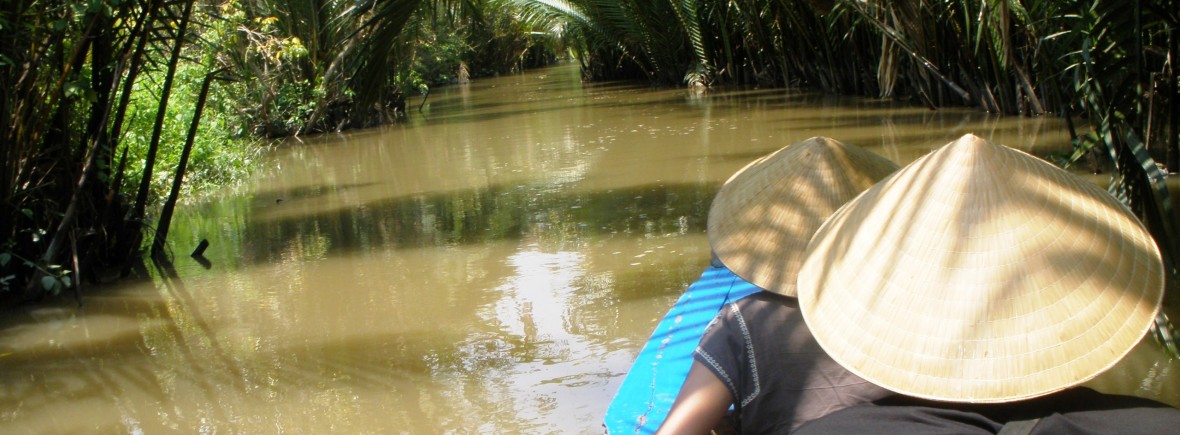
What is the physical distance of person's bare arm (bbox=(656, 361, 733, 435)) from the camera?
212cm

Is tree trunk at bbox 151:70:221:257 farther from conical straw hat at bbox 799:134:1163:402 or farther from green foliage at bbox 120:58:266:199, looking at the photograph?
conical straw hat at bbox 799:134:1163:402

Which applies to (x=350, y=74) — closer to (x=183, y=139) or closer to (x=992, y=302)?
(x=183, y=139)

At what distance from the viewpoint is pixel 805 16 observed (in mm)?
15586

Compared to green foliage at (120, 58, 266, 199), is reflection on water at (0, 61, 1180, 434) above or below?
below

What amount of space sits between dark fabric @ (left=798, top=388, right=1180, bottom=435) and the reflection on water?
1.89 meters

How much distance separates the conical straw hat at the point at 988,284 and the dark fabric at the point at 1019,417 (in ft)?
0.13

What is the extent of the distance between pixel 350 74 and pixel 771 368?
8.84 m

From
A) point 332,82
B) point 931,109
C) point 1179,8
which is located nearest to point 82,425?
point 1179,8

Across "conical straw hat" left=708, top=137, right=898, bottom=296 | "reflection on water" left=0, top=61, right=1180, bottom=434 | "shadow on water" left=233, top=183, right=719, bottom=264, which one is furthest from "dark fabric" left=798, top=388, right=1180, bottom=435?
"shadow on water" left=233, top=183, right=719, bottom=264

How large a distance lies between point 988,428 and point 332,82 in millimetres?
15590

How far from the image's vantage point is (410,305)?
5539 mm

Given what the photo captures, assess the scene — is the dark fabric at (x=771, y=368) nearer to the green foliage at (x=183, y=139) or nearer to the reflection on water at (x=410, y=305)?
the reflection on water at (x=410, y=305)

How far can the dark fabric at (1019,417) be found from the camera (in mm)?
1684

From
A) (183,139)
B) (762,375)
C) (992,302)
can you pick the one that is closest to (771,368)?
(762,375)
